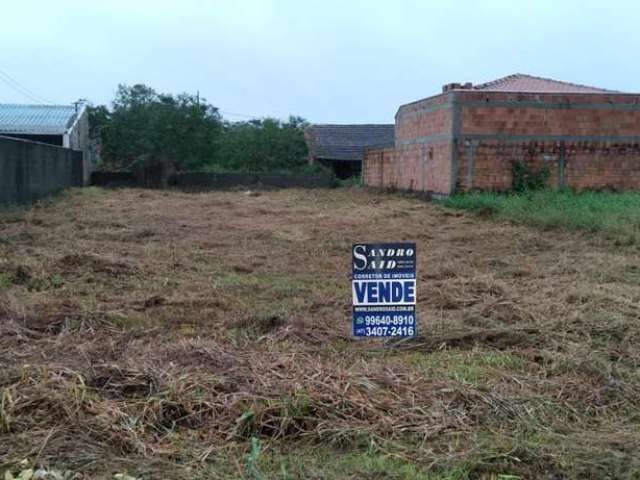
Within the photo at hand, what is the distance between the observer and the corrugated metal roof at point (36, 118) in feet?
95.6

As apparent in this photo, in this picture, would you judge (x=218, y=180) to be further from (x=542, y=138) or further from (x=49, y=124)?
(x=542, y=138)

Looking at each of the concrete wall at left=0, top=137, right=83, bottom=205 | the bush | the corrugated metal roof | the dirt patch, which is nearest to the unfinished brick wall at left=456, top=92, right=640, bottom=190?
the bush

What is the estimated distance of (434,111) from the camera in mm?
20906

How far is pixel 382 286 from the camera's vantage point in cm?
496

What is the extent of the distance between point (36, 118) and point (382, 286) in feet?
95.8

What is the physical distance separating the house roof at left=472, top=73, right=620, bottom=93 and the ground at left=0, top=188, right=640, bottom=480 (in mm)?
17010

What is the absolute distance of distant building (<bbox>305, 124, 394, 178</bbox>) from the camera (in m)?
37.7

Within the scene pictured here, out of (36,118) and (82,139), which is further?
(82,139)

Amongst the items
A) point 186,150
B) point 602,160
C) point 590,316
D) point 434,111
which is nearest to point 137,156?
point 186,150

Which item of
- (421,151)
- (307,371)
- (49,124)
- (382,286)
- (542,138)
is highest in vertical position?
(49,124)

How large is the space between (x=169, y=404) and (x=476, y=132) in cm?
1682

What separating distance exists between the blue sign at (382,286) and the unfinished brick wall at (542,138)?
1479 cm

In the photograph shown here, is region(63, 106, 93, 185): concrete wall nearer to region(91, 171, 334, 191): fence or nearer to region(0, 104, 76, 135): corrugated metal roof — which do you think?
region(0, 104, 76, 135): corrugated metal roof

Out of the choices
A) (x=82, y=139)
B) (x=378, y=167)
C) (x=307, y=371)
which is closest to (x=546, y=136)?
(x=378, y=167)
